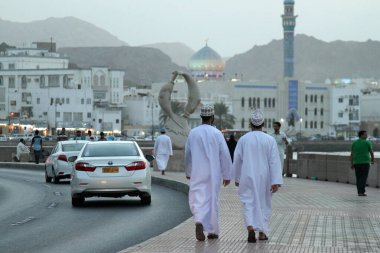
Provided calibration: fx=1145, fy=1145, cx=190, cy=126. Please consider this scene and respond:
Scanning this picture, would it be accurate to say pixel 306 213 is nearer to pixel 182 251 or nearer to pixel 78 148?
pixel 182 251

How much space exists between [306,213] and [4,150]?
48088 mm

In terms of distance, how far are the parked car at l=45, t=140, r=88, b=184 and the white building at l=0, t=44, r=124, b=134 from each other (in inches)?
4272

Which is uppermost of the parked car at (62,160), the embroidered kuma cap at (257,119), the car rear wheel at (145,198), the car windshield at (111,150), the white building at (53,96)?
the white building at (53,96)

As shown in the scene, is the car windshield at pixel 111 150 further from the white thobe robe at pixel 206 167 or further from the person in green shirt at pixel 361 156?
the white thobe robe at pixel 206 167

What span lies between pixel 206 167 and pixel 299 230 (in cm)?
202

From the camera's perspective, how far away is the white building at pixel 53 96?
149375 mm

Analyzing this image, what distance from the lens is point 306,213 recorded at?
19750mm

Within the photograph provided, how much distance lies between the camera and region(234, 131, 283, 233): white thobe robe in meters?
14.5

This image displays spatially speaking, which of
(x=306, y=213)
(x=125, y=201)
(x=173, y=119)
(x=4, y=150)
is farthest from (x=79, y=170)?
(x=4, y=150)

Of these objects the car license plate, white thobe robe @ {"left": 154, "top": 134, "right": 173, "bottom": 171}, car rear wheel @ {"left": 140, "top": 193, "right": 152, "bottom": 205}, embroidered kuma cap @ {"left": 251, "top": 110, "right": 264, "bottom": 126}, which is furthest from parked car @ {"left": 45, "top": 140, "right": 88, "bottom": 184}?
embroidered kuma cap @ {"left": 251, "top": 110, "right": 264, "bottom": 126}

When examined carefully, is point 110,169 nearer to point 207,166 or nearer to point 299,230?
point 299,230

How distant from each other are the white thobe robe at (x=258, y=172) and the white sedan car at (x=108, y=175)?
9.19 meters

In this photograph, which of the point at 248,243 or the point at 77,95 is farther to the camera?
the point at 77,95

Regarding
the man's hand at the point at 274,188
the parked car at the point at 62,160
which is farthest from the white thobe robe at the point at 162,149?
the man's hand at the point at 274,188
